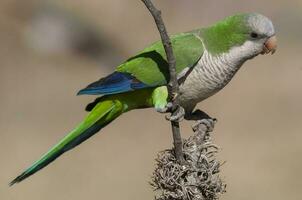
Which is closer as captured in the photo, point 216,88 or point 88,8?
point 216,88

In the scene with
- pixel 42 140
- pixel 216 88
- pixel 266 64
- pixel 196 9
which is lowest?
pixel 216 88

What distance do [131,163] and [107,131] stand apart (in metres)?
0.96

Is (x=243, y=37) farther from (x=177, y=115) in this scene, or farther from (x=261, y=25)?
(x=177, y=115)

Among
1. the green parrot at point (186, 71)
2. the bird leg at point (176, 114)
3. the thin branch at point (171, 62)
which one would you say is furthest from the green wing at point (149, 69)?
the thin branch at point (171, 62)

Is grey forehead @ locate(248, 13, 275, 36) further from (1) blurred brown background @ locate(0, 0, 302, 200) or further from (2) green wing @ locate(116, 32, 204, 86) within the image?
(1) blurred brown background @ locate(0, 0, 302, 200)

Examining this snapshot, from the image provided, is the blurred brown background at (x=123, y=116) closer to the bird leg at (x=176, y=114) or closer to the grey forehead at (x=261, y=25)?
the grey forehead at (x=261, y=25)

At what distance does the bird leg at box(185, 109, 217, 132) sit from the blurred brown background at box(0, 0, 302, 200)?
12.0ft

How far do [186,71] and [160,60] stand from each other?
17 cm

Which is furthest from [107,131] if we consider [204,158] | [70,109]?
[204,158]

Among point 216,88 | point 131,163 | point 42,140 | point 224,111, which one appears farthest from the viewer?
point 224,111

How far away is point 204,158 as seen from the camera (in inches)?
159

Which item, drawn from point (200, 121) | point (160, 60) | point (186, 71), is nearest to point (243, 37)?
point (186, 71)

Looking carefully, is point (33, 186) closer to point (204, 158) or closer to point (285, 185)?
point (285, 185)

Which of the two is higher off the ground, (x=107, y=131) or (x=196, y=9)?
(x=196, y=9)
